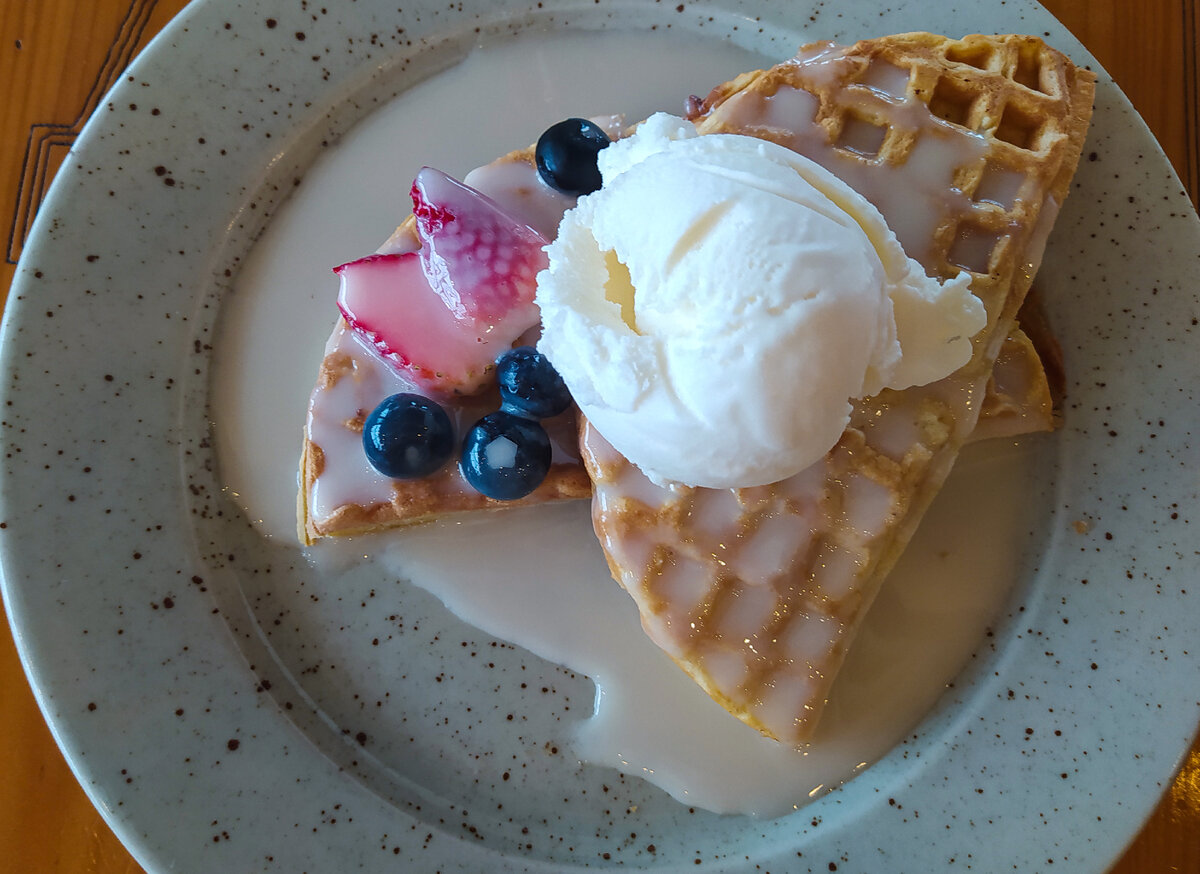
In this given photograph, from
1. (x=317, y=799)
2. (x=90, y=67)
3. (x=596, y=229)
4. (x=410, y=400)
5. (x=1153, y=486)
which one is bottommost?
(x=317, y=799)

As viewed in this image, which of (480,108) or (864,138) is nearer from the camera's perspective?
(864,138)

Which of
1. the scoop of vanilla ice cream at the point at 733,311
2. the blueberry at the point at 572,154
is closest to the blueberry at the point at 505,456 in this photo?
the scoop of vanilla ice cream at the point at 733,311

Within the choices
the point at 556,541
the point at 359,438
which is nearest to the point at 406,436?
the point at 359,438

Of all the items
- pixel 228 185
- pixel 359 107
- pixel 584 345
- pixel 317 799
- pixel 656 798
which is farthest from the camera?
pixel 359 107

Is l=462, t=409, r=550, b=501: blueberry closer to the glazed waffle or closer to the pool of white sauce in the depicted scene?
the glazed waffle

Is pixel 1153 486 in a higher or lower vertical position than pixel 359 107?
lower

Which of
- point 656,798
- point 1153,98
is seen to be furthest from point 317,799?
point 1153,98

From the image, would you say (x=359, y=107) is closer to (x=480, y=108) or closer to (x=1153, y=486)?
(x=480, y=108)
